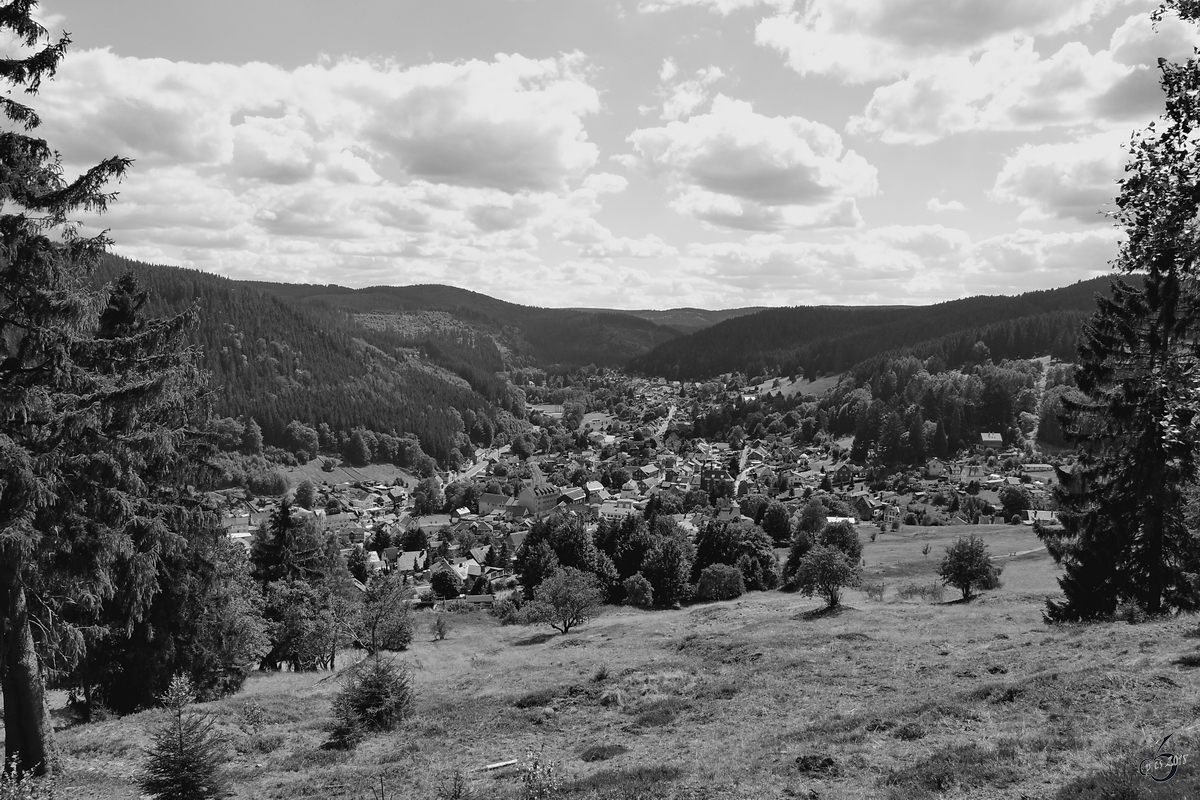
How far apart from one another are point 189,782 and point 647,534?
5100 cm

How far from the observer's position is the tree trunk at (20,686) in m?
11.9

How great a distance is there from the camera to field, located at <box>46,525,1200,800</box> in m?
9.93

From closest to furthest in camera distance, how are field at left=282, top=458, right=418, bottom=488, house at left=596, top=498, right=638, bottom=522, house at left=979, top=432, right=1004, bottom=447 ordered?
house at left=596, top=498, right=638, bottom=522, house at left=979, top=432, right=1004, bottom=447, field at left=282, top=458, right=418, bottom=488

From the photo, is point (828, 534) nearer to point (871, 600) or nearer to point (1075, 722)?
point (871, 600)

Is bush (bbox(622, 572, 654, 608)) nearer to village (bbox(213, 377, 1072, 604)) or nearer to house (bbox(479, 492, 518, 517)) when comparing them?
village (bbox(213, 377, 1072, 604))

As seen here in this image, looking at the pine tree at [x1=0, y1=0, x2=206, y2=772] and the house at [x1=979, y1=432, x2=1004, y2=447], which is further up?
the pine tree at [x1=0, y1=0, x2=206, y2=772]

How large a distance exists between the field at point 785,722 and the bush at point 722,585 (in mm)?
26080

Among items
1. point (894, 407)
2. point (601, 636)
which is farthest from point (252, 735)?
point (894, 407)

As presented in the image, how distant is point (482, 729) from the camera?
16406 mm

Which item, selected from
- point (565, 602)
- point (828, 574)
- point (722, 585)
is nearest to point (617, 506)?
point (722, 585)

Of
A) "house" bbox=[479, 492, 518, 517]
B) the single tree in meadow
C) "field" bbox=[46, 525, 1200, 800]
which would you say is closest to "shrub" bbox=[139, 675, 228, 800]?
"field" bbox=[46, 525, 1200, 800]

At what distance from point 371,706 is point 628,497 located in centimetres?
11055

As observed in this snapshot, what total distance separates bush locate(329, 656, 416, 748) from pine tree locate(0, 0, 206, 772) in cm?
554

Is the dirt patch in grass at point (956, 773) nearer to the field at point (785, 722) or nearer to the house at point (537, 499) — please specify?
the field at point (785, 722)
